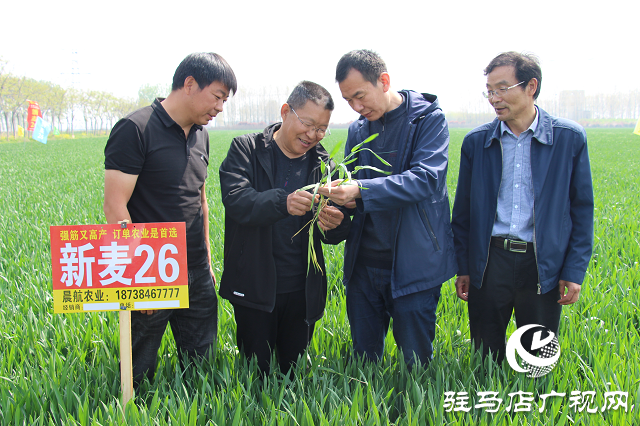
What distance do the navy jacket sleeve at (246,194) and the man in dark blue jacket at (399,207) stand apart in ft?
0.68

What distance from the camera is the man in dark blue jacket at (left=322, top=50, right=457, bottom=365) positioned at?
5.57ft

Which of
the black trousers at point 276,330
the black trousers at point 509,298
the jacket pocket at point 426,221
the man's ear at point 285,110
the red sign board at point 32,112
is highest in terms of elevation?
the red sign board at point 32,112

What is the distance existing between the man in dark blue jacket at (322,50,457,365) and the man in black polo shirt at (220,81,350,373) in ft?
0.46

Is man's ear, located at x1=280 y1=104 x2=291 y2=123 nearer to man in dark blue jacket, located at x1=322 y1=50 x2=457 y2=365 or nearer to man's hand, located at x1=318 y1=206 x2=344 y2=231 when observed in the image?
man in dark blue jacket, located at x1=322 y1=50 x2=457 y2=365

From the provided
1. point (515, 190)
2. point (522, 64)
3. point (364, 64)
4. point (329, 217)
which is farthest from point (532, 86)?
point (329, 217)

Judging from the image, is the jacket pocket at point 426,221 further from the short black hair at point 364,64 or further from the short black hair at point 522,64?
the short black hair at point 522,64

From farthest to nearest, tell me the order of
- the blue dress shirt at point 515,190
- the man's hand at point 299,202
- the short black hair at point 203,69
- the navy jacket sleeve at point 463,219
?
the navy jacket sleeve at point 463,219 < the blue dress shirt at point 515,190 < the short black hair at point 203,69 < the man's hand at point 299,202

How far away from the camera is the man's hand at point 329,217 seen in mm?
1811

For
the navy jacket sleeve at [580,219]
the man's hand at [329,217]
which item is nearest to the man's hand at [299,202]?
the man's hand at [329,217]

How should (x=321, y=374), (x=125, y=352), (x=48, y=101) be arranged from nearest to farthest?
(x=125, y=352) → (x=321, y=374) → (x=48, y=101)

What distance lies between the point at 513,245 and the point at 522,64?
788 millimetres

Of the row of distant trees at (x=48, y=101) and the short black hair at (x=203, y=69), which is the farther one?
the row of distant trees at (x=48, y=101)

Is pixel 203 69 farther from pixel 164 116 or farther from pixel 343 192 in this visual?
pixel 343 192

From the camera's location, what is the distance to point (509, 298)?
1.93 meters
